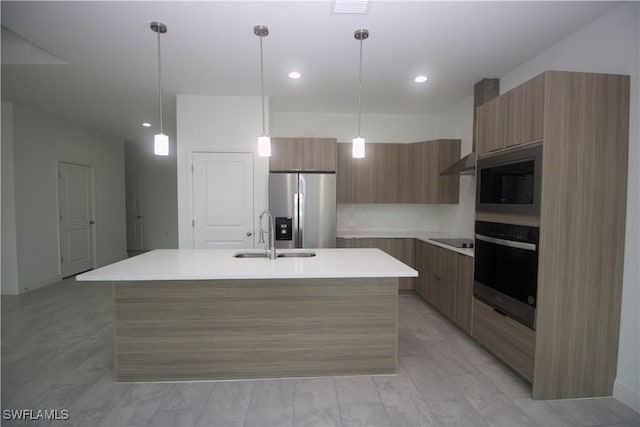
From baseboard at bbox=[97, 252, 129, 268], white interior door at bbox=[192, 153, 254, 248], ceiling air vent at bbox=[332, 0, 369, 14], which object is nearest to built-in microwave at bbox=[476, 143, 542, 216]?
ceiling air vent at bbox=[332, 0, 369, 14]

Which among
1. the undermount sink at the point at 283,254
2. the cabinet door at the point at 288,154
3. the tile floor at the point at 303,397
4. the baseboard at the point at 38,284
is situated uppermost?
the cabinet door at the point at 288,154

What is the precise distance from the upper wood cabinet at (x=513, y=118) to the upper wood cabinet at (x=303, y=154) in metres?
1.80

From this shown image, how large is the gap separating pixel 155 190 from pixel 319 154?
219 inches

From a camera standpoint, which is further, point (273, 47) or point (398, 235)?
point (398, 235)

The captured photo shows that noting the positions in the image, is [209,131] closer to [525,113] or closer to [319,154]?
[319,154]

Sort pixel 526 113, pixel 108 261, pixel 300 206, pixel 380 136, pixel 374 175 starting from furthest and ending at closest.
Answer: pixel 108 261, pixel 380 136, pixel 374 175, pixel 300 206, pixel 526 113

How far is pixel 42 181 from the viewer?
4441 millimetres

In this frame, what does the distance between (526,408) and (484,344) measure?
23.8 inches

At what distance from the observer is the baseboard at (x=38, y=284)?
4.12 m

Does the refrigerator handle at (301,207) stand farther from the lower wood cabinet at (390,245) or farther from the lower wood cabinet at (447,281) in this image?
the lower wood cabinet at (447,281)

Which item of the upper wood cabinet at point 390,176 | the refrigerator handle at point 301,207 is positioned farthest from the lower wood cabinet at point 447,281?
the refrigerator handle at point 301,207

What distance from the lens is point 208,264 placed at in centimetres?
219

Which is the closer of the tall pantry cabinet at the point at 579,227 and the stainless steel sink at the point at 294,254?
the tall pantry cabinet at the point at 579,227

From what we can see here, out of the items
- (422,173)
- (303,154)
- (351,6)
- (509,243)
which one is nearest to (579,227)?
(509,243)
